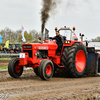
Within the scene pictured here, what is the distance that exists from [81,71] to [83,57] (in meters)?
0.63

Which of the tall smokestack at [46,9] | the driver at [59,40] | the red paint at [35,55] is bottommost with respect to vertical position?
the red paint at [35,55]

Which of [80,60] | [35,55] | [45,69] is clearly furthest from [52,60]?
[80,60]

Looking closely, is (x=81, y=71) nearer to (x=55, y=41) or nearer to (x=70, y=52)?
(x=70, y=52)

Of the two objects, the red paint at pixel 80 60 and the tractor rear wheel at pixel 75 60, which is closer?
the tractor rear wheel at pixel 75 60

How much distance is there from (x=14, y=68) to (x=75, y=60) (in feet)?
8.30

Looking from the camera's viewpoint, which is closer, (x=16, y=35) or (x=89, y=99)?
(x=89, y=99)

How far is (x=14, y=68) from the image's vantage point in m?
7.16

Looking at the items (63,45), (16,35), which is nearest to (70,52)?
(63,45)

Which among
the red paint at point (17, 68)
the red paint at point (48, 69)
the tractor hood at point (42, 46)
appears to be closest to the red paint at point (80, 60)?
the tractor hood at point (42, 46)

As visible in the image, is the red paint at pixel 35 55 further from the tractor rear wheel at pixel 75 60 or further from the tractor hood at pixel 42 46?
the tractor rear wheel at pixel 75 60

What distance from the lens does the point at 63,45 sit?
26.0 ft

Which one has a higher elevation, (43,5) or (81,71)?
(43,5)

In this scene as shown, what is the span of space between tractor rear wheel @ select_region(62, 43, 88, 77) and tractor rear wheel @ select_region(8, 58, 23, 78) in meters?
1.80

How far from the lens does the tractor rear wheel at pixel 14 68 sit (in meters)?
7.10
